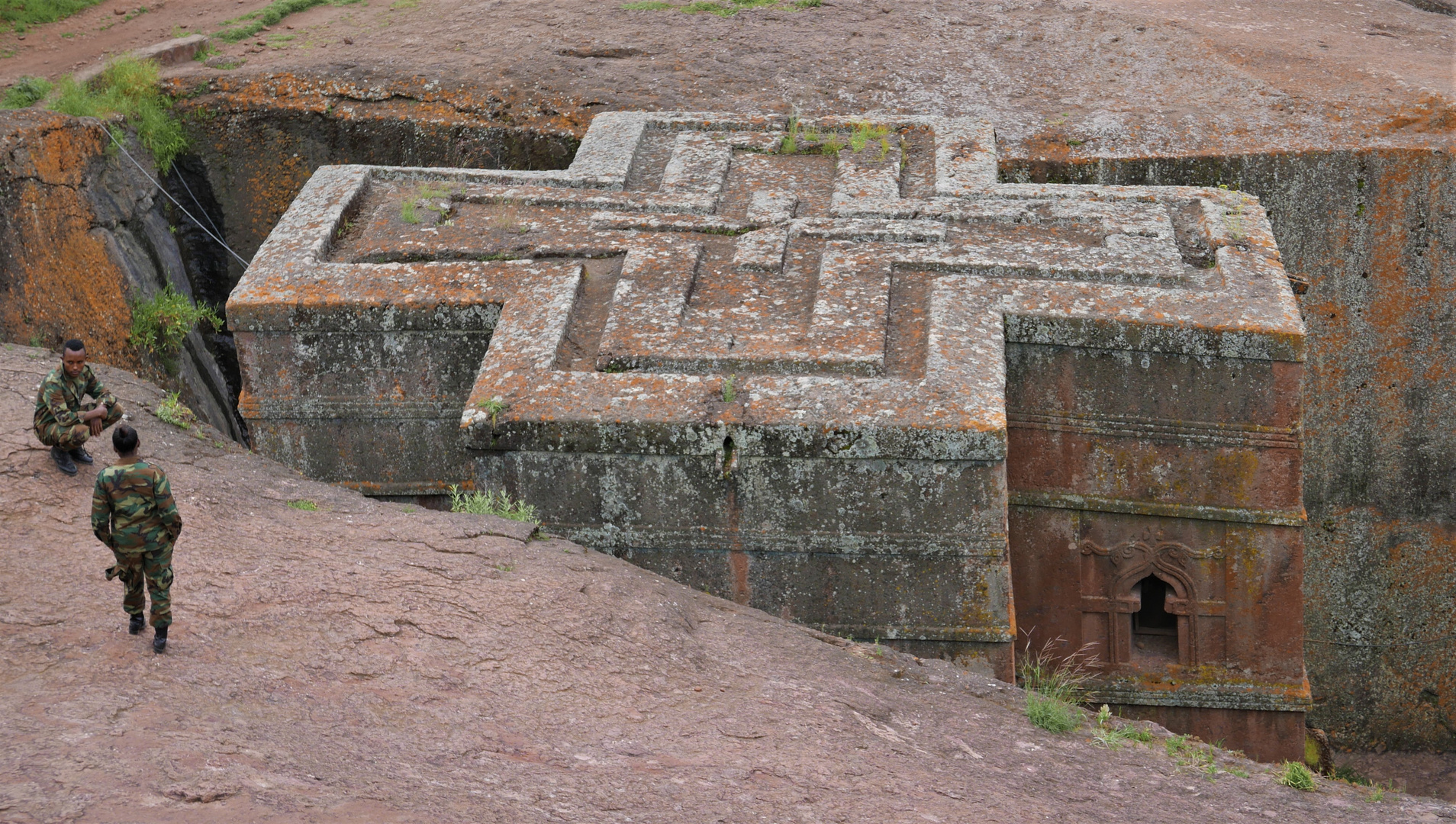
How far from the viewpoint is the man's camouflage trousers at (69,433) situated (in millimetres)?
6250

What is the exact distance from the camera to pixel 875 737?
202 inches

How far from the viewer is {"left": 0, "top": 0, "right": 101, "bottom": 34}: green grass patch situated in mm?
12969

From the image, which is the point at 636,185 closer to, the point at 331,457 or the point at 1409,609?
the point at 331,457

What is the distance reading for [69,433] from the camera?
6.28 meters

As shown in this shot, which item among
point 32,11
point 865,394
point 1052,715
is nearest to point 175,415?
point 865,394

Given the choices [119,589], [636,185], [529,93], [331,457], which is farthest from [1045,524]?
[529,93]

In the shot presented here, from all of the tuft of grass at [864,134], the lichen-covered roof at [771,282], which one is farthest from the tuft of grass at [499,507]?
the tuft of grass at [864,134]

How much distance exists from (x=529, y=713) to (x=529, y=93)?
788 cm

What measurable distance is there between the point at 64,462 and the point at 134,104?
20.0 feet

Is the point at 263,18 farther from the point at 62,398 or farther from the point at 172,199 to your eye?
the point at 62,398

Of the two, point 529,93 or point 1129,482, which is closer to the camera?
point 1129,482

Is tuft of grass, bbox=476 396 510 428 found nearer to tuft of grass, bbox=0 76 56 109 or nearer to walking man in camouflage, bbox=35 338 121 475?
walking man in camouflage, bbox=35 338 121 475

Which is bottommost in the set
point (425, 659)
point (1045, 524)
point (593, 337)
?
point (1045, 524)

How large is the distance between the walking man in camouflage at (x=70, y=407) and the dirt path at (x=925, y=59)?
5.95 metres
